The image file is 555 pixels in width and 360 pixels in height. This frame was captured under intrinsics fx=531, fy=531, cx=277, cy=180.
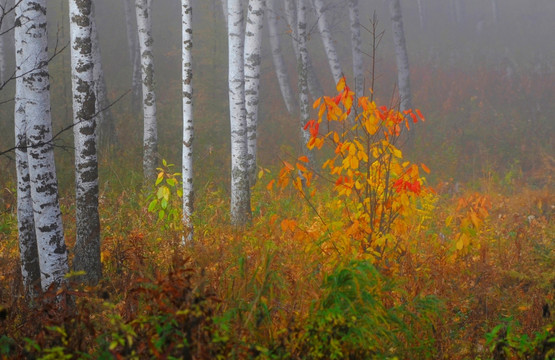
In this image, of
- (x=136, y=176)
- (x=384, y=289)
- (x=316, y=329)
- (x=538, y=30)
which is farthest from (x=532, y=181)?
(x=538, y=30)

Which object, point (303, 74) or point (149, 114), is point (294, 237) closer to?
point (149, 114)

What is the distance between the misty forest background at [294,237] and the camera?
3602 millimetres

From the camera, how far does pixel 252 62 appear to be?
10859 mm

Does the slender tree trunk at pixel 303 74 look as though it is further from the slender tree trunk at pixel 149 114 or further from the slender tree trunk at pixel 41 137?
the slender tree trunk at pixel 41 137

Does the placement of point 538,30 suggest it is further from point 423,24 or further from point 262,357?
point 262,357

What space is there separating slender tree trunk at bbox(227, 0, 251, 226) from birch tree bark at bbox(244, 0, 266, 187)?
2.97 ft

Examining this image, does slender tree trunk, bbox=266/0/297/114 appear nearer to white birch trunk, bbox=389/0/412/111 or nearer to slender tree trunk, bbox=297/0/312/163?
white birch trunk, bbox=389/0/412/111

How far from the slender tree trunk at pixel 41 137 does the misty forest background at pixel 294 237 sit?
591 mm

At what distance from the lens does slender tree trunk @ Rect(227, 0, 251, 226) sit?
9320mm

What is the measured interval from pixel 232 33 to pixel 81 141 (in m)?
4.19

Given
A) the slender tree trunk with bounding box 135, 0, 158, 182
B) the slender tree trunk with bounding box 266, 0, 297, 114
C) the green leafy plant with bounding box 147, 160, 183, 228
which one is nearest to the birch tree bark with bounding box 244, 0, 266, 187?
the slender tree trunk with bounding box 135, 0, 158, 182

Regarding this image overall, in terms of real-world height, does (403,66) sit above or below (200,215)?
above

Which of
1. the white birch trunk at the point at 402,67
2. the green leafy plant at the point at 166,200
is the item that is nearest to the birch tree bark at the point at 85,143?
the green leafy plant at the point at 166,200

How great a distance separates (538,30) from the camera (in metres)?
31.2
